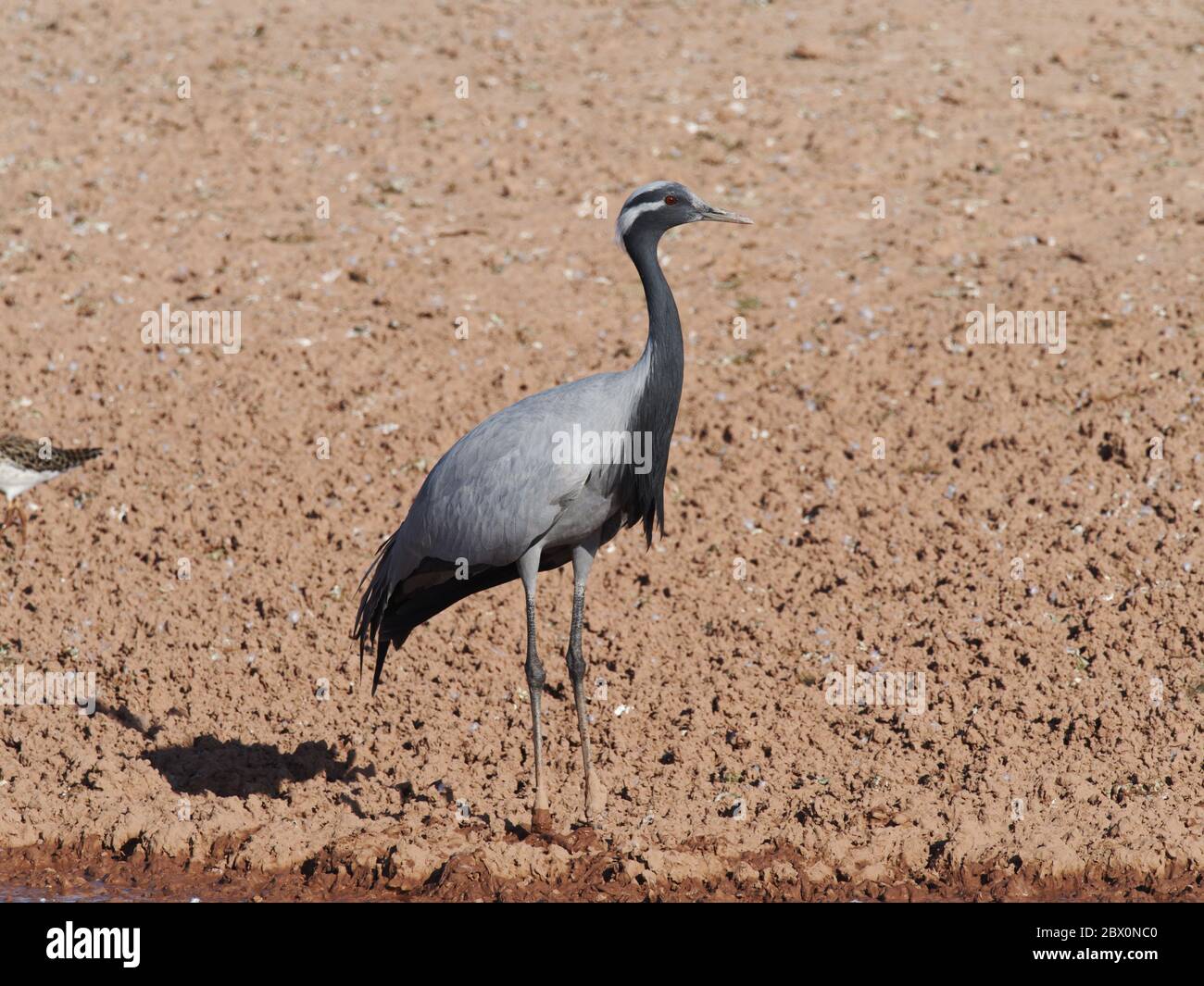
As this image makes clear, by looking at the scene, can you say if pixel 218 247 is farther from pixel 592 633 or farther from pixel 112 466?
pixel 592 633

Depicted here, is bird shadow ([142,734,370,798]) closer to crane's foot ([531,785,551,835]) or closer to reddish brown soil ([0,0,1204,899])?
reddish brown soil ([0,0,1204,899])

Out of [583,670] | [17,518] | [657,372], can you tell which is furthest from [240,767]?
[17,518]

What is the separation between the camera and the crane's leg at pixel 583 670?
27.3 feet

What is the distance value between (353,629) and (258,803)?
1.50m

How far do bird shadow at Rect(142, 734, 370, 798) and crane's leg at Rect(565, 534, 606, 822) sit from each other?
152 cm

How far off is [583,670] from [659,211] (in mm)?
2654

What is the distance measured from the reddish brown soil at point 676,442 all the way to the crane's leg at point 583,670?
193mm

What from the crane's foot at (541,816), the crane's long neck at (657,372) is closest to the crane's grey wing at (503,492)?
the crane's long neck at (657,372)

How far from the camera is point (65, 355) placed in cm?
1368

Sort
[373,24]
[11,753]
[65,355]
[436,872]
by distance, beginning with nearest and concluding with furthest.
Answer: [436,872] < [11,753] < [65,355] < [373,24]

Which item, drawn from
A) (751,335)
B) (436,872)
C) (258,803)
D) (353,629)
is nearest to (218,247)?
(751,335)

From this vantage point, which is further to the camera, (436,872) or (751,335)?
(751,335)

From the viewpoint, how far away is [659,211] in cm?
830

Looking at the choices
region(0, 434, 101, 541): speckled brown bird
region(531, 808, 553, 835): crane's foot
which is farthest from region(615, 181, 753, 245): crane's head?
region(0, 434, 101, 541): speckled brown bird
